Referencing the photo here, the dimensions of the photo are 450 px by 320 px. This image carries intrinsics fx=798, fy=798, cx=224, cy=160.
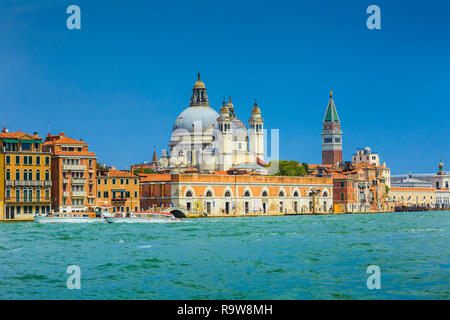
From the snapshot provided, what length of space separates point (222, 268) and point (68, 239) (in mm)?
14795

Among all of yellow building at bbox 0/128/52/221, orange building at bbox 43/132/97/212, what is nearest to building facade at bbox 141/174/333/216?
orange building at bbox 43/132/97/212

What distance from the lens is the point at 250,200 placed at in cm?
8038

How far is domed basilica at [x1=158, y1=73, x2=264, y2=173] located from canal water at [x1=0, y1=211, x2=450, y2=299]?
2252 inches

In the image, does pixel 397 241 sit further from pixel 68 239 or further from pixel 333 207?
pixel 333 207

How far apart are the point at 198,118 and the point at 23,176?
45.6 metres

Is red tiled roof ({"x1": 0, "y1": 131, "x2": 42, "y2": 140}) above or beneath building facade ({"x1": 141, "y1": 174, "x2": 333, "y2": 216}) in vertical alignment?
above

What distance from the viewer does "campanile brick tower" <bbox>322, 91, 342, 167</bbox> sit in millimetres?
149250

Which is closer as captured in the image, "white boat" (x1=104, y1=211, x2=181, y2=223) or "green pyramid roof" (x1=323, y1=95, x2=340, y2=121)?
"white boat" (x1=104, y1=211, x2=181, y2=223)

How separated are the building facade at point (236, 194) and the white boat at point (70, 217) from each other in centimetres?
1536

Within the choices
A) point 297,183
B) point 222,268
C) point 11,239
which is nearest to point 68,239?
point 11,239

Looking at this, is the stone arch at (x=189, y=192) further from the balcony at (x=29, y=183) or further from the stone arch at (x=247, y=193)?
the balcony at (x=29, y=183)

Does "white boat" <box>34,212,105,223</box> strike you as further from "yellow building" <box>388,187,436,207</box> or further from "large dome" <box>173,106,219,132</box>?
"yellow building" <box>388,187,436,207</box>

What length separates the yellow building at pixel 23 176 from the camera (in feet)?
187
